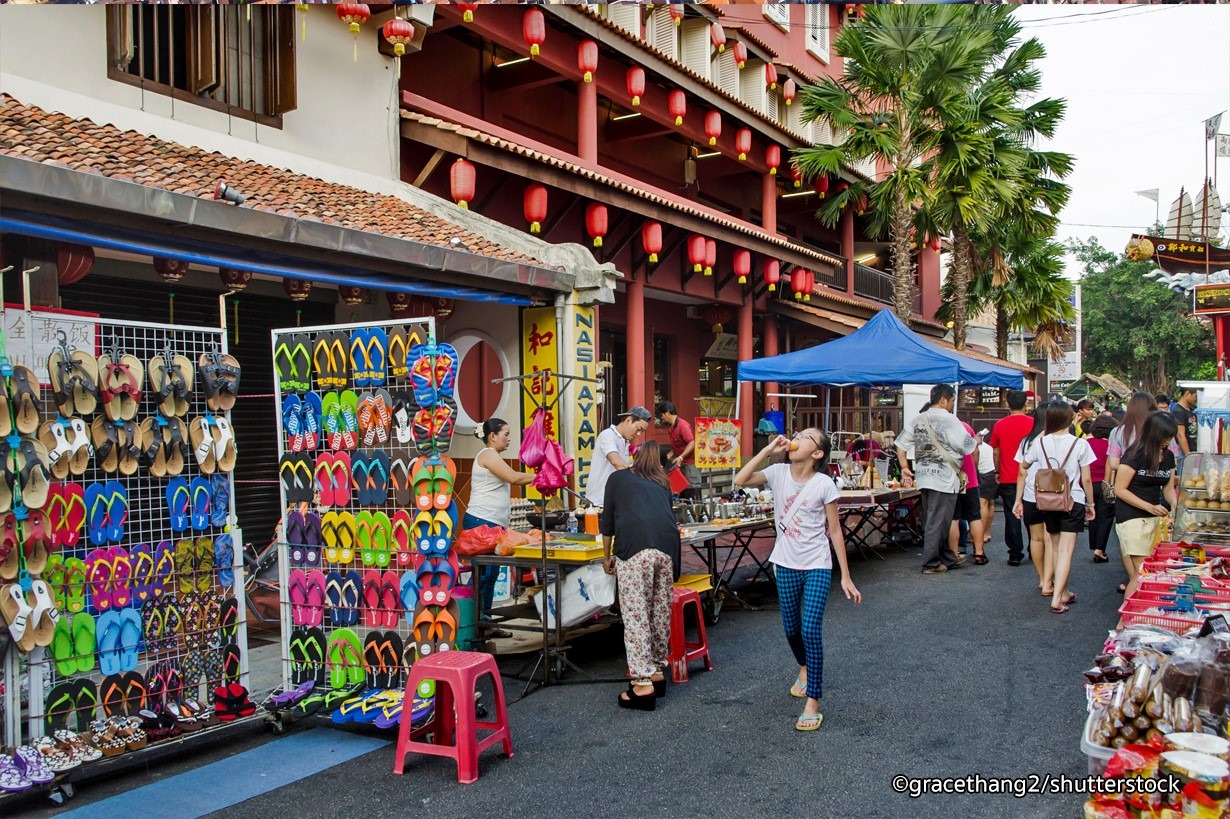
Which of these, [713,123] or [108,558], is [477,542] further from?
[713,123]

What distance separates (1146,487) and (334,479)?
6342mm

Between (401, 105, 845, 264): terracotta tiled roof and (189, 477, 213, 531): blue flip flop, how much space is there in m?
6.02

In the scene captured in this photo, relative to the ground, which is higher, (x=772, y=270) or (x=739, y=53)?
(x=739, y=53)

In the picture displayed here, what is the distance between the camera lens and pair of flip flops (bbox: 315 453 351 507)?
5684 millimetres

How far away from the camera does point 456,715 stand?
4707mm

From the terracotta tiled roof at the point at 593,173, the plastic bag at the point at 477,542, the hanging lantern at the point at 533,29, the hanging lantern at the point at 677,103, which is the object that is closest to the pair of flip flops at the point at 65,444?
the plastic bag at the point at 477,542

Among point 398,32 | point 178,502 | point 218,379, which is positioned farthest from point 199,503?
point 398,32

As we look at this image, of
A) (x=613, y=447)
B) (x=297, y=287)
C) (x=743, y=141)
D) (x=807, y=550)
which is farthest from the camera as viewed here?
(x=743, y=141)

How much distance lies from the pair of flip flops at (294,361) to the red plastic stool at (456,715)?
79.4 inches

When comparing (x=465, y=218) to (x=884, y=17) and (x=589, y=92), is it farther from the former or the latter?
(x=884, y=17)

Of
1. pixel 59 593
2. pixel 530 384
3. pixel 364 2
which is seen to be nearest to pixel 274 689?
pixel 59 593

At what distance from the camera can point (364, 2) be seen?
9.20 m

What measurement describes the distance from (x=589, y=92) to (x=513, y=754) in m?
10.3

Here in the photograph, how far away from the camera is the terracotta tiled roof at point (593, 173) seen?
409 inches
